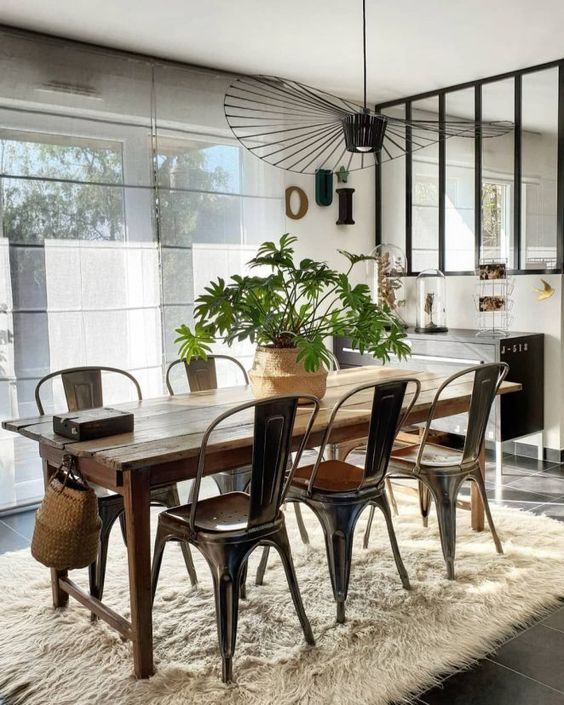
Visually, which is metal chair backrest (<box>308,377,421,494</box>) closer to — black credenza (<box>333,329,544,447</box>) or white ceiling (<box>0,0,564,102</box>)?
black credenza (<box>333,329,544,447</box>)

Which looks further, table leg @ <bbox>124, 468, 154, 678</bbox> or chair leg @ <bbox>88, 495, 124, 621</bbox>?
chair leg @ <bbox>88, 495, 124, 621</bbox>

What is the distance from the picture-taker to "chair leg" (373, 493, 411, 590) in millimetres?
2863

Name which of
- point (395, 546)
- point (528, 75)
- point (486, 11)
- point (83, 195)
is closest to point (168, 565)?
point (395, 546)

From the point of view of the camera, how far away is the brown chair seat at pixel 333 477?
2.79 m

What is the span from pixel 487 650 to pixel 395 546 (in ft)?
1.78

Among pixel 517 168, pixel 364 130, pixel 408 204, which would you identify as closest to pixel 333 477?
pixel 364 130

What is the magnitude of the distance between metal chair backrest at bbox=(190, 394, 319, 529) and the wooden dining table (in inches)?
4.7

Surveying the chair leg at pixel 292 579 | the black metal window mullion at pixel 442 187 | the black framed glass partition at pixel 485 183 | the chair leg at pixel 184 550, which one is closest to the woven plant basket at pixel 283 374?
the chair leg at pixel 184 550

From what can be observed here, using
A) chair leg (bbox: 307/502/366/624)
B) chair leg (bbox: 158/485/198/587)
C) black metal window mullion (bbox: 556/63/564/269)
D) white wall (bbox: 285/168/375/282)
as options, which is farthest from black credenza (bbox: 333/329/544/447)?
chair leg (bbox: 158/485/198/587)

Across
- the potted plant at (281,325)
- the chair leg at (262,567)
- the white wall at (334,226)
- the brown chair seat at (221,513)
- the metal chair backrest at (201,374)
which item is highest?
the white wall at (334,226)

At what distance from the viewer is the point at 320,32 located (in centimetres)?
417

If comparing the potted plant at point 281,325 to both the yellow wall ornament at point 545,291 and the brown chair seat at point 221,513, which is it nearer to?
the brown chair seat at point 221,513

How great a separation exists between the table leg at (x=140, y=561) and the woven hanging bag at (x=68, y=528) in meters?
0.12

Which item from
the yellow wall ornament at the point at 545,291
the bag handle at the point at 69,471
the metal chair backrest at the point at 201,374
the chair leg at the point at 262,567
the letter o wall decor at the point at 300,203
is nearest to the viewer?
the bag handle at the point at 69,471
